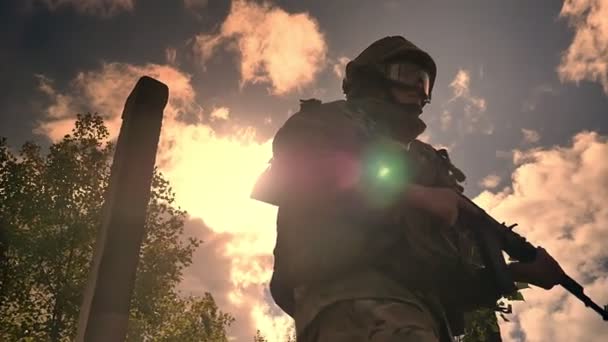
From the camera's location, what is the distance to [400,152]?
2.88 meters

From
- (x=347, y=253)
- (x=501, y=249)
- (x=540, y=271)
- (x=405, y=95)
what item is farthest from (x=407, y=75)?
(x=540, y=271)

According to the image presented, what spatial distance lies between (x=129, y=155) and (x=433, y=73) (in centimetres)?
245

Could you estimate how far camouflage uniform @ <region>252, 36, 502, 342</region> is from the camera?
242cm

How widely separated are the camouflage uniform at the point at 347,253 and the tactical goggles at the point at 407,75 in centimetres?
52

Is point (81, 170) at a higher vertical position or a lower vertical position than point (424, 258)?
higher

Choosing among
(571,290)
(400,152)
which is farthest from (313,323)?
(571,290)

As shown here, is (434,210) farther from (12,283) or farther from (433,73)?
(12,283)

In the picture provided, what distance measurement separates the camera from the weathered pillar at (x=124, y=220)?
382 centimetres

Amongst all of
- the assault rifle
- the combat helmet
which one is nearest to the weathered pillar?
the combat helmet

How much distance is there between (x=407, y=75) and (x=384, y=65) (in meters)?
0.16

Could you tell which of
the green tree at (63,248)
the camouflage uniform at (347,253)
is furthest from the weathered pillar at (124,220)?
the green tree at (63,248)

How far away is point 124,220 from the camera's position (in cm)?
416

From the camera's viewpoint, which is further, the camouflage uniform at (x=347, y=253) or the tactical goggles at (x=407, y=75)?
the tactical goggles at (x=407, y=75)

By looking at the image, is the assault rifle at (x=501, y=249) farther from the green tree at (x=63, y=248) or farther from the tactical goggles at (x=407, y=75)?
the green tree at (x=63, y=248)
